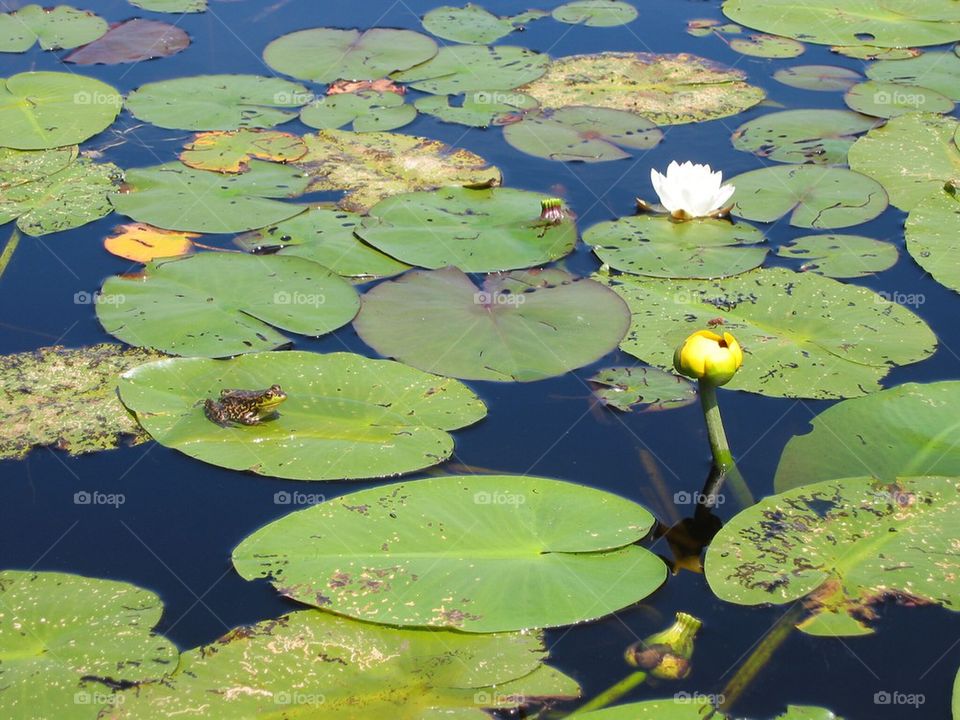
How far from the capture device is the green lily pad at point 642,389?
387cm

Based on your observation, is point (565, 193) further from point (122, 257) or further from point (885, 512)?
point (885, 512)

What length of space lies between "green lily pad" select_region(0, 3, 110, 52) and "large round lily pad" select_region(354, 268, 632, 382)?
13.3 ft

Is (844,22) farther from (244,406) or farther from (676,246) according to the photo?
(244,406)

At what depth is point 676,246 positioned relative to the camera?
4832 millimetres

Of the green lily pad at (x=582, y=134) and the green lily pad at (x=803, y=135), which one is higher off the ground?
the green lily pad at (x=803, y=135)

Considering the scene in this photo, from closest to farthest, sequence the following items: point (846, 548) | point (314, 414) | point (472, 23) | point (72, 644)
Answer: point (72, 644) < point (846, 548) < point (314, 414) < point (472, 23)

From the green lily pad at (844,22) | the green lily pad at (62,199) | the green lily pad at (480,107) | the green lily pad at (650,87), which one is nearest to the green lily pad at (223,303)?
the green lily pad at (62,199)

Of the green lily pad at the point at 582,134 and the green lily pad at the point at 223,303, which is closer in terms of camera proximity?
the green lily pad at the point at 223,303

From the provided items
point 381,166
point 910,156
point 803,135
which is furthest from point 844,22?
point 381,166

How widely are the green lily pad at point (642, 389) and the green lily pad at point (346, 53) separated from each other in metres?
3.50

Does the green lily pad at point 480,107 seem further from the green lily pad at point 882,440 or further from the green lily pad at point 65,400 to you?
the green lily pad at point 882,440

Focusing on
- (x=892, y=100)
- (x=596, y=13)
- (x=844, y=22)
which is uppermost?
(x=844, y=22)

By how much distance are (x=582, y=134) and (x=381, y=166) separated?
4.06 feet

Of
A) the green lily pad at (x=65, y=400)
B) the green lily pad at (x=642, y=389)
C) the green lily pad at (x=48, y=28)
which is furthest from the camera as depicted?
the green lily pad at (x=48, y=28)
